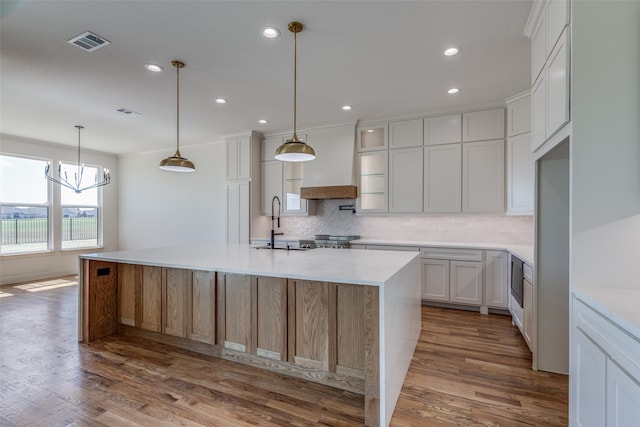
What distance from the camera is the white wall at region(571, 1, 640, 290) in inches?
60.4

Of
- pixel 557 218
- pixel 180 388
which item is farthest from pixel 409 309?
pixel 180 388

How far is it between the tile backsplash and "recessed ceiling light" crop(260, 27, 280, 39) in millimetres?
3042

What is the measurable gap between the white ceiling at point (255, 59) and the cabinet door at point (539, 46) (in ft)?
0.51

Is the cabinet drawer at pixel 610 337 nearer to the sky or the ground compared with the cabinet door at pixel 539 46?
nearer to the ground

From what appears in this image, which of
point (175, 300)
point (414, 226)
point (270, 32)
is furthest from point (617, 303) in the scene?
point (414, 226)

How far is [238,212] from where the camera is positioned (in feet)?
17.8

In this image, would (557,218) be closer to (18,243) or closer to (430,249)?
(430,249)

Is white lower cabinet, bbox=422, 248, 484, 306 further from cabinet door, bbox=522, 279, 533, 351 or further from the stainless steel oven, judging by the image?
cabinet door, bbox=522, 279, 533, 351

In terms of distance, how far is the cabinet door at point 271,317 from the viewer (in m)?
2.22

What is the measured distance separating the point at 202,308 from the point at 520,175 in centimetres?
389

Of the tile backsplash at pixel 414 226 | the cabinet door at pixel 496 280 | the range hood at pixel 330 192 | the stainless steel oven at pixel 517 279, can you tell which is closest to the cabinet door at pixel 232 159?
the tile backsplash at pixel 414 226

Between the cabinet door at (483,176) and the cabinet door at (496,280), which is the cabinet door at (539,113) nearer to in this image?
the cabinet door at (483,176)

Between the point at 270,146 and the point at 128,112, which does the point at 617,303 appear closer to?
the point at 270,146

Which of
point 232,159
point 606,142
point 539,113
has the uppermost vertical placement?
point 232,159
